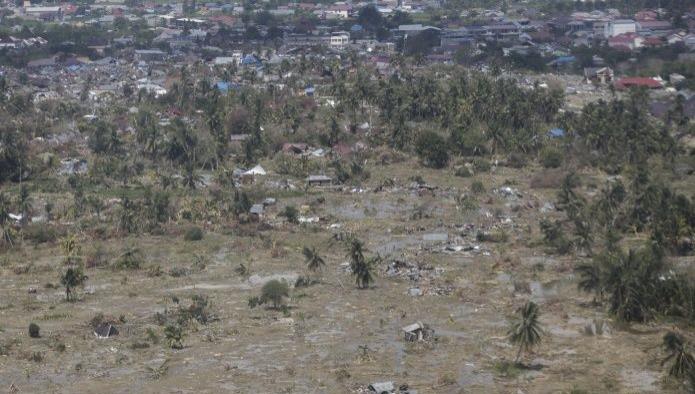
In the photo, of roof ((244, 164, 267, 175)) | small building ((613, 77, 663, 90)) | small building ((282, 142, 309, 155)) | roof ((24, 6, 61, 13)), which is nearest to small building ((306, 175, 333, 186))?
roof ((244, 164, 267, 175))

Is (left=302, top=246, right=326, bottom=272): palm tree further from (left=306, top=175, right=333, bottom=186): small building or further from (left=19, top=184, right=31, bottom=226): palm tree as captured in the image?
(left=306, top=175, right=333, bottom=186): small building

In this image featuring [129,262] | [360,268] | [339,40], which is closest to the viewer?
[360,268]

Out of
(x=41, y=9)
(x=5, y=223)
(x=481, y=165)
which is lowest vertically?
Result: (x=41, y=9)

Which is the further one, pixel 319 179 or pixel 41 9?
pixel 41 9

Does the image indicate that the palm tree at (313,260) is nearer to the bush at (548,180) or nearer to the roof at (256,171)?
the bush at (548,180)

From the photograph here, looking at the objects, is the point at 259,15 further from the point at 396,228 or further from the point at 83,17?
the point at 396,228

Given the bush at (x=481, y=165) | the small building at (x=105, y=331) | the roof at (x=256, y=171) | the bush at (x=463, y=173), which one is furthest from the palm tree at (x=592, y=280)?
the roof at (x=256, y=171)

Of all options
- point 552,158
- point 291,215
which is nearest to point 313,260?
point 291,215

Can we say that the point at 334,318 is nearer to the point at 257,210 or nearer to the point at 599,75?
the point at 257,210

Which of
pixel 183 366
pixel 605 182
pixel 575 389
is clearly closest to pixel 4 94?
pixel 605 182
